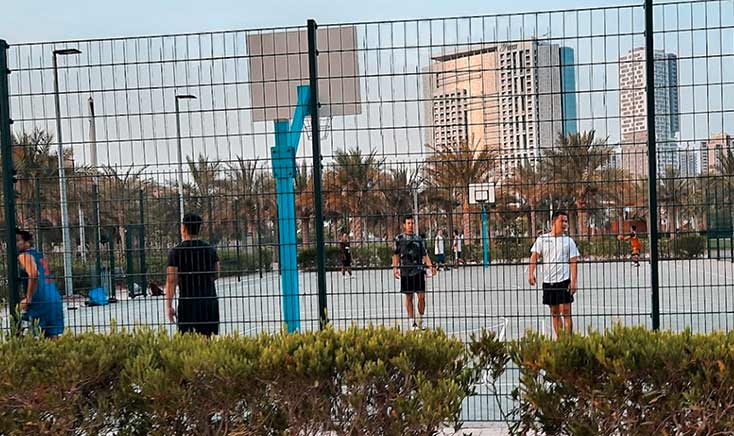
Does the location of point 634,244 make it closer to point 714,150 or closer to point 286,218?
point 714,150

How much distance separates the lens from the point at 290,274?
753 centimetres

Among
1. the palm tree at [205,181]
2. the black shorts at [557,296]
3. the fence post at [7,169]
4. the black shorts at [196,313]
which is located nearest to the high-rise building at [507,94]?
the palm tree at [205,181]

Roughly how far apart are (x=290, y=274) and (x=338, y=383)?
11.3 ft

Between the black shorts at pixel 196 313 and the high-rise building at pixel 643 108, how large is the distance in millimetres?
4029

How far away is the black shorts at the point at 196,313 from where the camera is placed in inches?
281

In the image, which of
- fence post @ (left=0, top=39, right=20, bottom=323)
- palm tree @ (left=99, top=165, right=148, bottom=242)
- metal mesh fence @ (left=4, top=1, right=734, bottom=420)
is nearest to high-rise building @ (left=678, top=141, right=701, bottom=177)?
metal mesh fence @ (left=4, top=1, right=734, bottom=420)

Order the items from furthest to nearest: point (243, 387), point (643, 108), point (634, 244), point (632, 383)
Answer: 1. point (634, 244)
2. point (643, 108)
3. point (243, 387)
4. point (632, 383)

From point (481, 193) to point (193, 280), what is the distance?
306 cm

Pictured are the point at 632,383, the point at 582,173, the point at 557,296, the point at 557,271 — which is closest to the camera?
the point at 632,383

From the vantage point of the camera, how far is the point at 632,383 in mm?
3975

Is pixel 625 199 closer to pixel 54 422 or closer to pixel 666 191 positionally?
pixel 666 191

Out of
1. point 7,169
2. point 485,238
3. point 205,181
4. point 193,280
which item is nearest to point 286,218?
point 205,181

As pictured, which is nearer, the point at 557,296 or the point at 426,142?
the point at 426,142

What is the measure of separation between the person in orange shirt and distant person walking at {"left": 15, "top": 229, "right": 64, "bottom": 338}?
5488mm
